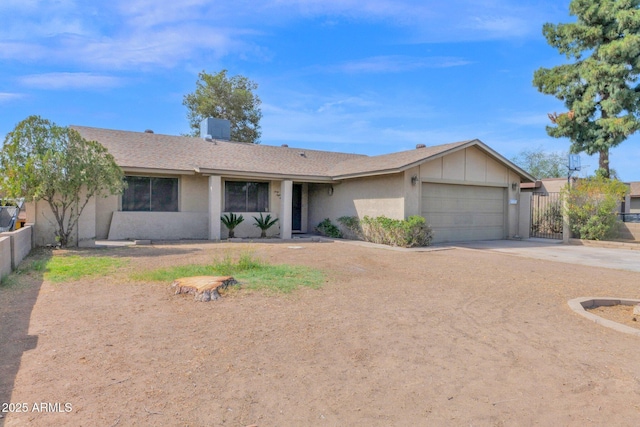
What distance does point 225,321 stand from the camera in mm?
4777

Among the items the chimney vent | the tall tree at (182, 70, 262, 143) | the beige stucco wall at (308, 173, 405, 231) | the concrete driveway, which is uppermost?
the tall tree at (182, 70, 262, 143)

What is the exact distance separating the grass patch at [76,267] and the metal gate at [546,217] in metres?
16.6

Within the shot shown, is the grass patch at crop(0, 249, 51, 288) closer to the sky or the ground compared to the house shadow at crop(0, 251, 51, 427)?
closer to the sky

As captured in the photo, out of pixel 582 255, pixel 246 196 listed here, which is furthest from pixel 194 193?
pixel 582 255

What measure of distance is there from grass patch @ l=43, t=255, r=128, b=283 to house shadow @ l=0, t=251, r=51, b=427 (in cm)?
23

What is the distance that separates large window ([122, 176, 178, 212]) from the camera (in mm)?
14430

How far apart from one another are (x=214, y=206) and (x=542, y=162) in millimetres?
38707

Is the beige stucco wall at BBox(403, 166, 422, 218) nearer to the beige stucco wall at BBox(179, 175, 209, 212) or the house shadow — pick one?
Answer: the beige stucco wall at BBox(179, 175, 209, 212)

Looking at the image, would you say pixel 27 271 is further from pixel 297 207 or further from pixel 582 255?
pixel 582 255

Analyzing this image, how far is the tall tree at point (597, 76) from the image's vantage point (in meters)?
18.7

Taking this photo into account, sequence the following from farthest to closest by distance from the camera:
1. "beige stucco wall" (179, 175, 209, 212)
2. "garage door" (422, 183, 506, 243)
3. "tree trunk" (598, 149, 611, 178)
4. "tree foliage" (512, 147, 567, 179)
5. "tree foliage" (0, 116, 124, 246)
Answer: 1. "tree foliage" (512, 147, 567, 179)
2. "tree trunk" (598, 149, 611, 178)
3. "beige stucco wall" (179, 175, 209, 212)
4. "garage door" (422, 183, 506, 243)
5. "tree foliage" (0, 116, 124, 246)

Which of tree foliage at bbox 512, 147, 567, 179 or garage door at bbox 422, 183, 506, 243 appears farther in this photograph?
tree foliage at bbox 512, 147, 567, 179

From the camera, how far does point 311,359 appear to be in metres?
3.72

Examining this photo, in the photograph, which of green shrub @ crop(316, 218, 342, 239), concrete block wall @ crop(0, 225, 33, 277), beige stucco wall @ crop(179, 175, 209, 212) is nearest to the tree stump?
concrete block wall @ crop(0, 225, 33, 277)
